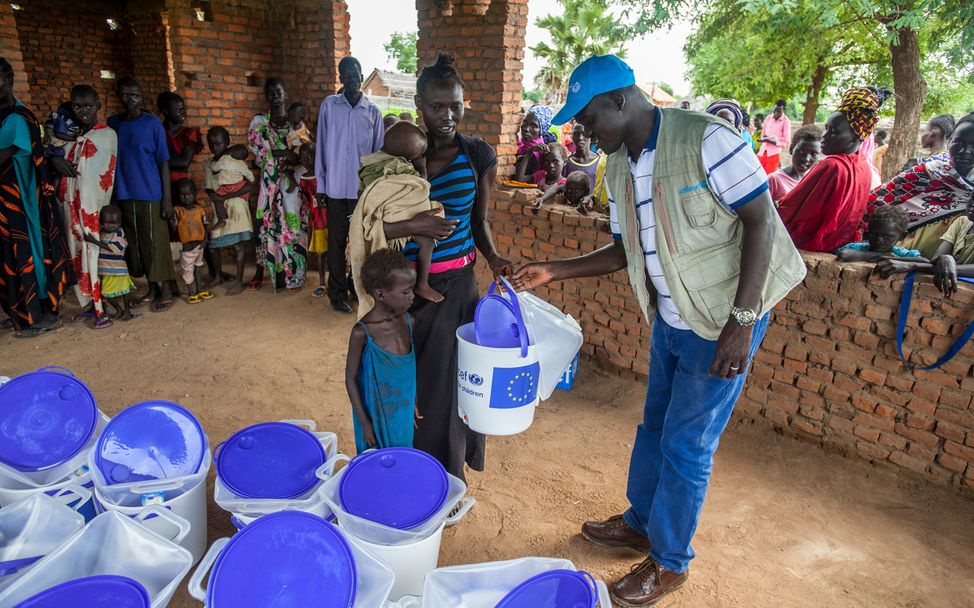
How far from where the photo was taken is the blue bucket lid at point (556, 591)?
1433mm

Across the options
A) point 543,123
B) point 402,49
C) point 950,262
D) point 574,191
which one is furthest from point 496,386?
point 402,49

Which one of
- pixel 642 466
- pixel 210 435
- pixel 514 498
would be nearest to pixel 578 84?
pixel 642 466

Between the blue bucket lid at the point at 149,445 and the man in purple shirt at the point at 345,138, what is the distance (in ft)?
10.0

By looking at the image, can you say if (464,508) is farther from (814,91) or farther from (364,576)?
(814,91)

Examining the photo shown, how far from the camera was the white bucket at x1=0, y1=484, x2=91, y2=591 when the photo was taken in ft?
5.56

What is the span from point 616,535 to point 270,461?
1.43 meters

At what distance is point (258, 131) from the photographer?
5492 millimetres

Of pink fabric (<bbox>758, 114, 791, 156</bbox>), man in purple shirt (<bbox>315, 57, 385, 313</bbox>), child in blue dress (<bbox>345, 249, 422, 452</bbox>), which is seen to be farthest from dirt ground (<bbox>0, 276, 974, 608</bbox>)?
pink fabric (<bbox>758, 114, 791, 156</bbox>)

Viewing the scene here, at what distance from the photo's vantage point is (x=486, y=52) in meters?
4.62

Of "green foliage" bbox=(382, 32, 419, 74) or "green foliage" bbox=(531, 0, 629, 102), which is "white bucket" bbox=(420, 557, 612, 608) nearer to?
"green foliage" bbox=(531, 0, 629, 102)

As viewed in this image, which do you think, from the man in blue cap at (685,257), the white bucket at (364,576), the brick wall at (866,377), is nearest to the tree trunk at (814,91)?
the brick wall at (866,377)

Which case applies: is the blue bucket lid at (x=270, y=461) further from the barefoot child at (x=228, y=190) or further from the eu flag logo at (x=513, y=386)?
the barefoot child at (x=228, y=190)

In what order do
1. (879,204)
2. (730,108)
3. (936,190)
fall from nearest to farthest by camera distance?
(936,190)
(879,204)
(730,108)

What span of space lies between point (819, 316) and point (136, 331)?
4914 mm
